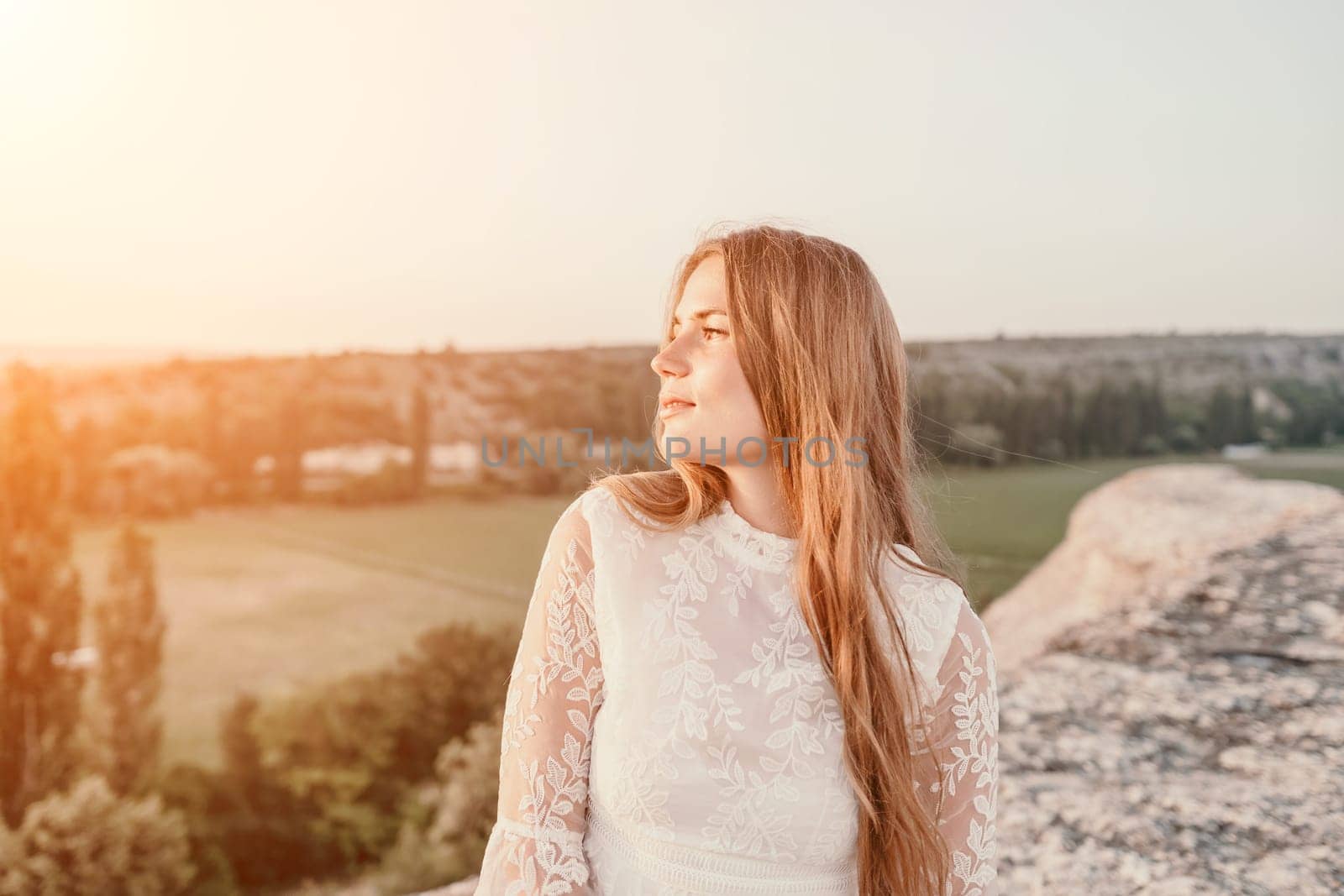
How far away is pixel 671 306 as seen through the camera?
1572 mm

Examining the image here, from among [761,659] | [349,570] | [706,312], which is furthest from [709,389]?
[349,570]

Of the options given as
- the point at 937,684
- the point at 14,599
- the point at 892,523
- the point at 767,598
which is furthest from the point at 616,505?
the point at 14,599

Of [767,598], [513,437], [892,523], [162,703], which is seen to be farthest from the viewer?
[513,437]

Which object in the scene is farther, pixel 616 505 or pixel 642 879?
pixel 616 505

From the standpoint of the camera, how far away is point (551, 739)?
52.7 inches

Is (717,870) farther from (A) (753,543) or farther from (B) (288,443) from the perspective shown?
(B) (288,443)

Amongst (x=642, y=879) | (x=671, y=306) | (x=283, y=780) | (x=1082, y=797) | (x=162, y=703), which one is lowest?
(x=283, y=780)

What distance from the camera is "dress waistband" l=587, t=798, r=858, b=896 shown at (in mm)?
1269

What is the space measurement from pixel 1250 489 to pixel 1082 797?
10.1ft

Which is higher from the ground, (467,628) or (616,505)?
(616,505)

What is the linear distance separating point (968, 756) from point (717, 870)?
0.42 m

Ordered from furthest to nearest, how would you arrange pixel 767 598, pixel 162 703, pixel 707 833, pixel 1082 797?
pixel 162 703
pixel 1082 797
pixel 767 598
pixel 707 833

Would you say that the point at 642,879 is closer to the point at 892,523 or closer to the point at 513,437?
the point at 892,523

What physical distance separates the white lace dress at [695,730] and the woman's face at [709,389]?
0.17 m
